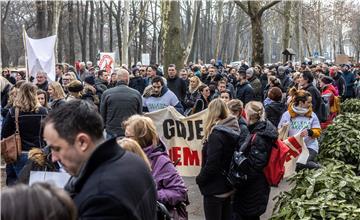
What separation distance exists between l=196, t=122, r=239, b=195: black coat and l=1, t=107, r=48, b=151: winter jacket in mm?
2075

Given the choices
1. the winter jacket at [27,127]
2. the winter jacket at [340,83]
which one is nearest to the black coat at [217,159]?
the winter jacket at [27,127]

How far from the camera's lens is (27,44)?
12570 millimetres

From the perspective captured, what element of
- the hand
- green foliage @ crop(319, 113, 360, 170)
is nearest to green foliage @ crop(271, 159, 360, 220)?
the hand

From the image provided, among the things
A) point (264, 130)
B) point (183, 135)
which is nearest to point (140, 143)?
point (264, 130)

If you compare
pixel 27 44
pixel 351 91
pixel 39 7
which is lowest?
pixel 351 91

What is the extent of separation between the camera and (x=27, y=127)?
251 inches

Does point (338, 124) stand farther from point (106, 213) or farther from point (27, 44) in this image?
point (106, 213)

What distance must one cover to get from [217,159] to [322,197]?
0.99m

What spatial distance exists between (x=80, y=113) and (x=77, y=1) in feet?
159

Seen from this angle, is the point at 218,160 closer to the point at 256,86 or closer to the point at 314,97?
the point at 314,97

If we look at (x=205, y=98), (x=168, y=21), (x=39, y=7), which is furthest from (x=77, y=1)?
(x=205, y=98)

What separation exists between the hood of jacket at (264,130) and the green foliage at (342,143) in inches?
116

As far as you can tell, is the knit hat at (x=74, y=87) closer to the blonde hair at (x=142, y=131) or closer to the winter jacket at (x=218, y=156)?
the winter jacket at (x=218, y=156)

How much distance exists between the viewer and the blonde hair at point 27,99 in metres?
6.27
